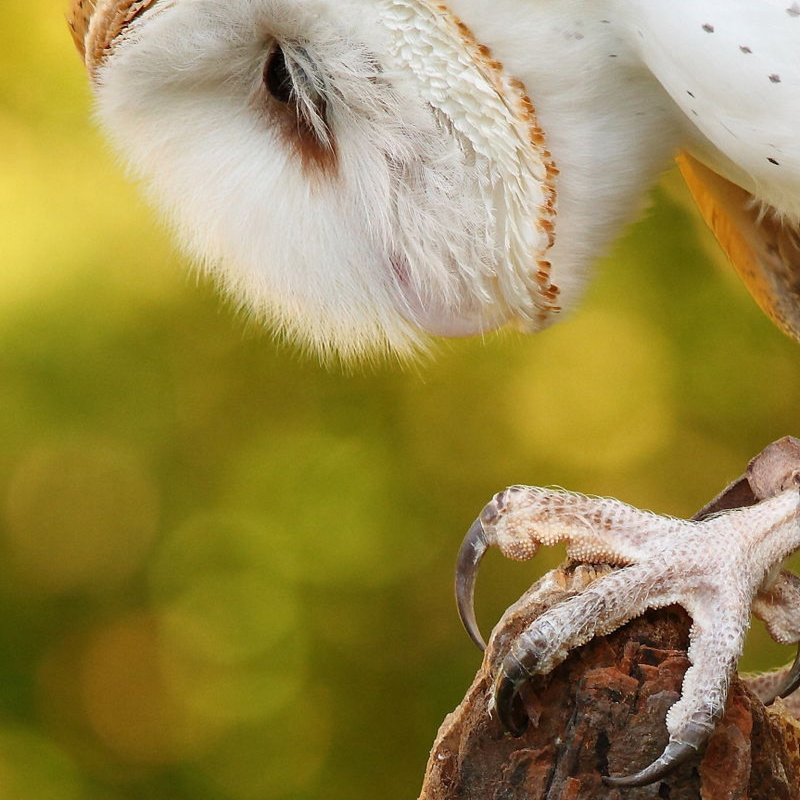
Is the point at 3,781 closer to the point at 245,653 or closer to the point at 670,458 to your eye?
the point at 245,653

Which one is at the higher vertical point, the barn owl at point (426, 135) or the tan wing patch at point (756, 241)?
the barn owl at point (426, 135)

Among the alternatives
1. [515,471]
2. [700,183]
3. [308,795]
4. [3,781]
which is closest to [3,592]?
[3,781]

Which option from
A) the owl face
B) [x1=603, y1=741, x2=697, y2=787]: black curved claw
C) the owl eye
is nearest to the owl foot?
[x1=603, y1=741, x2=697, y2=787]: black curved claw

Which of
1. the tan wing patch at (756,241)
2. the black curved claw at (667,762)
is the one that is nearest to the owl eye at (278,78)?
the tan wing patch at (756,241)

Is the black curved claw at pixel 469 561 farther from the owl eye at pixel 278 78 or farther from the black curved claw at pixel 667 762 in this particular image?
the owl eye at pixel 278 78

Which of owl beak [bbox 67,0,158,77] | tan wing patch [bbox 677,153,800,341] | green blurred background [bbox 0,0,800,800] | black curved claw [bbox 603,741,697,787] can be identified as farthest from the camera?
green blurred background [bbox 0,0,800,800]

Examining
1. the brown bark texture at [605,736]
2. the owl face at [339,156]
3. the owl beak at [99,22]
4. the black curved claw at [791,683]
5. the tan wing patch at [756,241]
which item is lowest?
the black curved claw at [791,683]

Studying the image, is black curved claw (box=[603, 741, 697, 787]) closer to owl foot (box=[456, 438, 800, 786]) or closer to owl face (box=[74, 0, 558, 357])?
owl foot (box=[456, 438, 800, 786])
